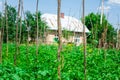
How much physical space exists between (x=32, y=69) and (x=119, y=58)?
6.00 metres

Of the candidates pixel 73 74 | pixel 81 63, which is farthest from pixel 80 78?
pixel 81 63

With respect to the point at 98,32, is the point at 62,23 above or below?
above

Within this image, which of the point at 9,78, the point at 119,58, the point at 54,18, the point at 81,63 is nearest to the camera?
the point at 9,78

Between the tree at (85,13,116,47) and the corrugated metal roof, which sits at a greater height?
the corrugated metal roof

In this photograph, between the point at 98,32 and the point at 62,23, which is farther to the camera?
the point at 62,23

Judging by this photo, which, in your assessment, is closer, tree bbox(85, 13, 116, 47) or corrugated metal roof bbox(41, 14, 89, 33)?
tree bbox(85, 13, 116, 47)

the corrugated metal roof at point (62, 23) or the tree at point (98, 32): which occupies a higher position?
the corrugated metal roof at point (62, 23)

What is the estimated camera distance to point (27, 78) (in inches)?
201

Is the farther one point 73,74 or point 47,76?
point 73,74

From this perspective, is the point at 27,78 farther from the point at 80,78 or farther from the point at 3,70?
the point at 80,78

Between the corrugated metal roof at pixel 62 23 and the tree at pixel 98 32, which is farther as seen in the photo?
the corrugated metal roof at pixel 62 23

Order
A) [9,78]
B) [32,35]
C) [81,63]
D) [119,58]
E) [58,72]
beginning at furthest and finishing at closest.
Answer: [32,35]
[119,58]
[81,63]
[58,72]
[9,78]

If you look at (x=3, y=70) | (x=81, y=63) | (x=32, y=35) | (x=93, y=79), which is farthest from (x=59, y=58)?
(x=32, y=35)

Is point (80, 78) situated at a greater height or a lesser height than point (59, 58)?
lesser
